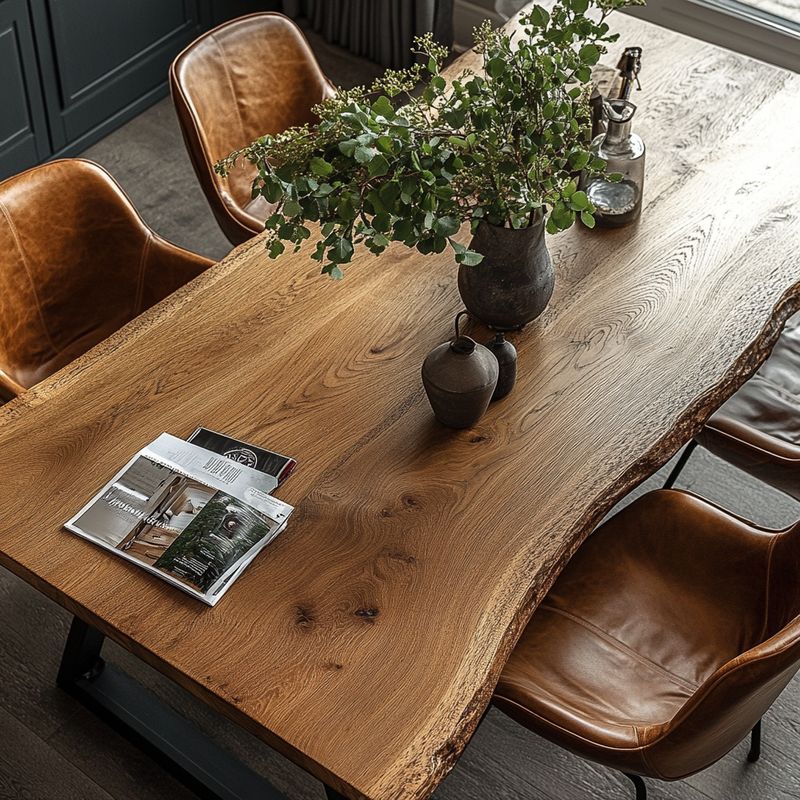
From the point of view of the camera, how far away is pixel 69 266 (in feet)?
7.62

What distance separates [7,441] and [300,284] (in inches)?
24.2

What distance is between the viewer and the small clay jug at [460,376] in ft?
5.67

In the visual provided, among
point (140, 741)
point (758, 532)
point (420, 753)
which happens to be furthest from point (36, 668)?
point (758, 532)

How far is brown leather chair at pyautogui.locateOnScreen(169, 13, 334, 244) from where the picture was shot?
2.60 metres

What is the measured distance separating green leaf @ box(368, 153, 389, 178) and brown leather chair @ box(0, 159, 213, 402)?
89 cm

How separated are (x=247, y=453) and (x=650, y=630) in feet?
2.50

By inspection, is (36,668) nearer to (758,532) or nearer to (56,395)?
(56,395)

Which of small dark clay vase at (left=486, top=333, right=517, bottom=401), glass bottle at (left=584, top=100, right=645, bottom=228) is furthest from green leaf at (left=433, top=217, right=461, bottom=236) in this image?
glass bottle at (left=584, top=100, right=645, bottom=228)

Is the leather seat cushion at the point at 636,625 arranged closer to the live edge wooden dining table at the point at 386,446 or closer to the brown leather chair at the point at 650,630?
the brown leather chair at the point at 650,630

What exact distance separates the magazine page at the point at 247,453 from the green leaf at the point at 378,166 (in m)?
0.50

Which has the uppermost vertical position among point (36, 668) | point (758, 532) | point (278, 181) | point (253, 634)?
point (278, 181)

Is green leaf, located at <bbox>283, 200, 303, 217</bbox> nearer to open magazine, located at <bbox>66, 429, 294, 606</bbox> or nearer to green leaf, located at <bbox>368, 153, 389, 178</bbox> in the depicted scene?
green leaf, located at <bbox>368, 153, 389, 178</bbox>

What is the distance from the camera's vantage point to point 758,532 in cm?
197

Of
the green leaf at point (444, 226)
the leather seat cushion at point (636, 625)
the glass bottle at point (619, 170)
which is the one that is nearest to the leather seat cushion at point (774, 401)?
the leather seat cushion at point (636, 625)
